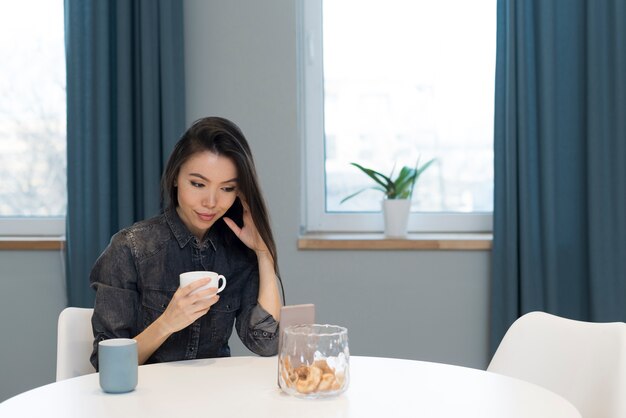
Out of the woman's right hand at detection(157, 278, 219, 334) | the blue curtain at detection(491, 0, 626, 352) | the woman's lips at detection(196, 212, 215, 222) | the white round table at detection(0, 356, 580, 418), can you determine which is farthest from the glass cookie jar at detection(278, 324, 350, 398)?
the blue curtain at detection(491, 0, 626, 352)

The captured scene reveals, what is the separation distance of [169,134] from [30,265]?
79 cm

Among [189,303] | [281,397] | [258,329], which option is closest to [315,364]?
[281,397]

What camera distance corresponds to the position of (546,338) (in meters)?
1.85

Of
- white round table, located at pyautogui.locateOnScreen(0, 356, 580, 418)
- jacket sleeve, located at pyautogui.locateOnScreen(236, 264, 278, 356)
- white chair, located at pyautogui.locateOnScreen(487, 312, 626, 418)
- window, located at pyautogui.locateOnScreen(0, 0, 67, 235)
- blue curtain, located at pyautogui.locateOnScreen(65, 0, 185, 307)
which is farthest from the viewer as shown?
window, located at pyautogui.locateOnScreen(0, 0, 67, 235)

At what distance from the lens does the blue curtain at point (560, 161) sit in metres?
2.91

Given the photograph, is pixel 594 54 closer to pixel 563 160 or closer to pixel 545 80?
pixel 545 80

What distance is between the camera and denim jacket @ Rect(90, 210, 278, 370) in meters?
1.89

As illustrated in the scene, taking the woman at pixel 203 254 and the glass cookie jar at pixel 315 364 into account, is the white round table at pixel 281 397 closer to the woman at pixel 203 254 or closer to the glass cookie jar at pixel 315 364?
the glass cookie jar at pixel 315 364

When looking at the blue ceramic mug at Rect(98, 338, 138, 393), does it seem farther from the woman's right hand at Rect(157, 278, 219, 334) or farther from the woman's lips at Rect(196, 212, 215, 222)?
the woman's lips at Rect(196, 212, 215, 222)

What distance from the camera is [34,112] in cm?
351

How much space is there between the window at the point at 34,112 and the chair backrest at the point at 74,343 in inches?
65.5

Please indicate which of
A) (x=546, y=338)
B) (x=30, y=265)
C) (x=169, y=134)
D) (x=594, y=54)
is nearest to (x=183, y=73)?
(x=169, y=134)

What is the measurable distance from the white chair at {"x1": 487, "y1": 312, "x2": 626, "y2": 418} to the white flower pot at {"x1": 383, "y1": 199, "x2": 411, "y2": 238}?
122 cm

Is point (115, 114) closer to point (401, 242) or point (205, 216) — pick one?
point (401, 242)
